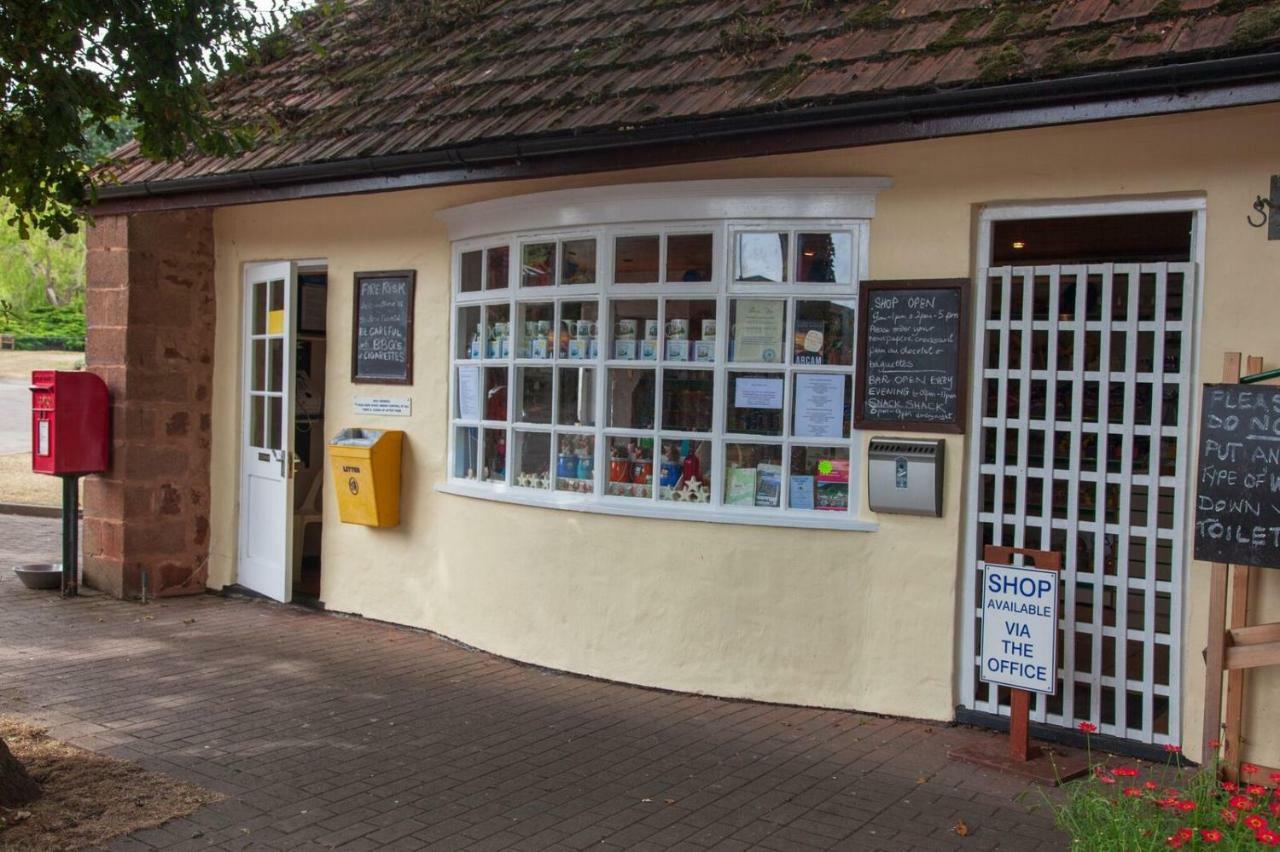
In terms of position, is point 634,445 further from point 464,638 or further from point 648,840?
point 648,840

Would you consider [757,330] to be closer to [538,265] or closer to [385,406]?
[538,265]

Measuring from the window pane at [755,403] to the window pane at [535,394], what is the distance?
4.24ft

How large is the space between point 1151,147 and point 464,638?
5100 mm

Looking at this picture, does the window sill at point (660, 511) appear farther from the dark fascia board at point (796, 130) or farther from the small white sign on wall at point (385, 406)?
the dark fascia board at point (796, 130)

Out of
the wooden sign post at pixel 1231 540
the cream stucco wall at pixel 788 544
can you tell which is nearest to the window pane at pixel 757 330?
the cream stucco wall at pixel 788 544

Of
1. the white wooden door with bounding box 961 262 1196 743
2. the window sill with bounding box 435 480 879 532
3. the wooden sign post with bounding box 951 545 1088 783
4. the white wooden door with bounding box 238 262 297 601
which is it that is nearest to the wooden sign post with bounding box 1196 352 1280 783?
the white wooden door with bounding box 961 262 1196 743

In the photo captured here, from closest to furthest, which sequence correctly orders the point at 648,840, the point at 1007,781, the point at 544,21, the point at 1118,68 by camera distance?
1. the point at 648,840
2. the point at 1118,68
3. the point at 1007,781
4. the point at 544,21

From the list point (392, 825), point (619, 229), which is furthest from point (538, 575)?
point (392, 825)

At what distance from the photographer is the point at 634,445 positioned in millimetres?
7137

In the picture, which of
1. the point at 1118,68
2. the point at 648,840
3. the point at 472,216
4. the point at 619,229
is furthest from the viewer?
the point at 472,216

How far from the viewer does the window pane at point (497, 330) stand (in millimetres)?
7707

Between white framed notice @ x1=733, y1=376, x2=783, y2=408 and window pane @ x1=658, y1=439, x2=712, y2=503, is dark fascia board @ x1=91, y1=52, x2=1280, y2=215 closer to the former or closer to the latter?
white framed notice @ x1=733, y1=376, x2=783, y2=408

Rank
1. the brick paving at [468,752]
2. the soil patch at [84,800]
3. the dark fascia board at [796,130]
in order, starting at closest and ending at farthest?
1. the soil patch at [84,800]
2. the brick paving at [468,752]
3. the dark fascia board at [796,130]

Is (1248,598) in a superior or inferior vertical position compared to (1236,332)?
inferior
